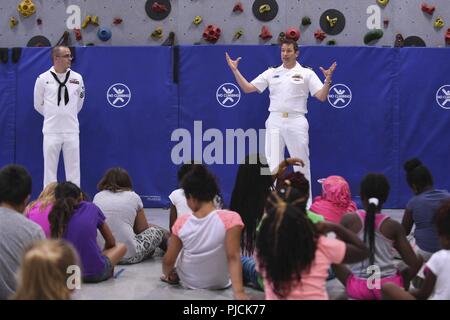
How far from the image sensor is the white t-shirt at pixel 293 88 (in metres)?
6.14

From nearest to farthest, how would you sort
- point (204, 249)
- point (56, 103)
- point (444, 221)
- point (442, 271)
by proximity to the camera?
point (442, 271) < point (444, 221) < point (204, 249) < point (56, 103)

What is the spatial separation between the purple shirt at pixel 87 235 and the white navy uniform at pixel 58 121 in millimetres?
2686

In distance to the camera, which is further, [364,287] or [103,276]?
[103,276]

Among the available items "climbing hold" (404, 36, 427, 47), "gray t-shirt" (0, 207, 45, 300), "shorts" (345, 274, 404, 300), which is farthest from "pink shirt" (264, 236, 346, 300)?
"climbing hold" (404, 36, 427, 47)

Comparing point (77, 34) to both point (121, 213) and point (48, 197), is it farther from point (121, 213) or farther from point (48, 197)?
point (48, 197)

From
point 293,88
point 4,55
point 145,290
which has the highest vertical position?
point 4,55

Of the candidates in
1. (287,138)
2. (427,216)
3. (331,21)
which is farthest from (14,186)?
(331,21)

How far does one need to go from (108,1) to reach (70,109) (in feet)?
6.36

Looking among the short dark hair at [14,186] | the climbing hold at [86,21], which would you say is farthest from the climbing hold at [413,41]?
the short dark hair at [14,186]

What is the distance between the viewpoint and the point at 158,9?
754 cm

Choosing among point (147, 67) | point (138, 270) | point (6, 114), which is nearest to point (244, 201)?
point (138, 270)

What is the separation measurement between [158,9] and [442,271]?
5.51 metres

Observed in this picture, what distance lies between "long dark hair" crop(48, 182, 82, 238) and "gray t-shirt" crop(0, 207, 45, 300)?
0.67 metres

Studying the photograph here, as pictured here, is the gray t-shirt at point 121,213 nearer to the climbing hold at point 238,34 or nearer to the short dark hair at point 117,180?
the short dark hair at point 117,180
